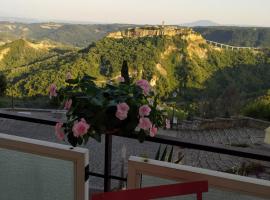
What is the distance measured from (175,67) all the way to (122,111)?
39.7m

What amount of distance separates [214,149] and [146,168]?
0.26 meters

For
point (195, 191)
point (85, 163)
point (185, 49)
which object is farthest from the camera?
point (185, 49)

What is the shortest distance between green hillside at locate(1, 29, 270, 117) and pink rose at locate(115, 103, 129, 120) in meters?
28.7

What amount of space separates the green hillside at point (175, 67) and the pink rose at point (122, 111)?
28.7 m

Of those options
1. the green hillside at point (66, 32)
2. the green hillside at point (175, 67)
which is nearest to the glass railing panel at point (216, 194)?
the green hillside at point (175, 67)

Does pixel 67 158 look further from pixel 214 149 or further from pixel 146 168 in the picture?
pixel 214 149

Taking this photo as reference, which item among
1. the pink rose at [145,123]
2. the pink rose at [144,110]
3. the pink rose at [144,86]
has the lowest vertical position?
the pink rose at [145,123]

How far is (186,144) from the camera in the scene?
135cm

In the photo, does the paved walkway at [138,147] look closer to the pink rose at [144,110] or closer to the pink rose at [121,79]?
the pink rose at [121,79]

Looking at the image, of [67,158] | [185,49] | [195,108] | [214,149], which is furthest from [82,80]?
[185,49]

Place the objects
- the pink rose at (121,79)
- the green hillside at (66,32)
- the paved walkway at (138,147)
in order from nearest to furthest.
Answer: the pink rose at (121,79)
the paved walkway at (138,147)
the green hillside at (66,32)

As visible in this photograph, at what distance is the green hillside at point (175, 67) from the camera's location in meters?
33.2

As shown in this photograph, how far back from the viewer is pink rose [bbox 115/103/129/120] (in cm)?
126

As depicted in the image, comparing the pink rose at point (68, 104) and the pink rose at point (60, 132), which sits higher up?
the pink rose at point (68, 104)
